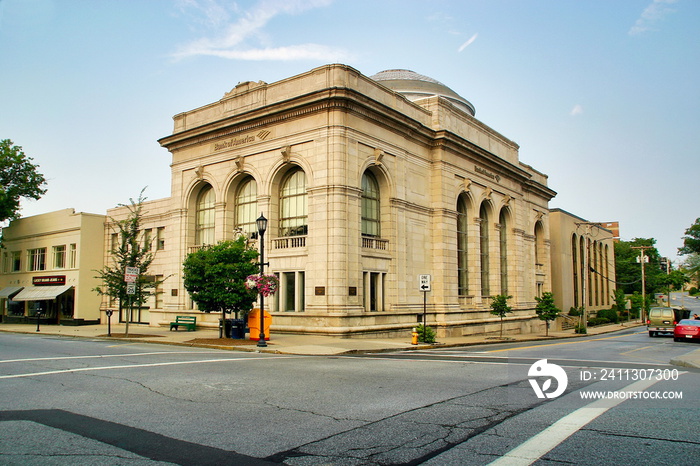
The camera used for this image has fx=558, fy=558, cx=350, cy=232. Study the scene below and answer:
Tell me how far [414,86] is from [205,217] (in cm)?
2088

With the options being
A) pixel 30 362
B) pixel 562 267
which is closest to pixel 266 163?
pixel 30 362

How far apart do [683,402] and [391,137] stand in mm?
24870

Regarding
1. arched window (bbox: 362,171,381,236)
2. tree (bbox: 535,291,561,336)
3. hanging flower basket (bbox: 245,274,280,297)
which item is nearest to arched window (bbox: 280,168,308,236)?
arched window (bbox: 362,171,381,236)

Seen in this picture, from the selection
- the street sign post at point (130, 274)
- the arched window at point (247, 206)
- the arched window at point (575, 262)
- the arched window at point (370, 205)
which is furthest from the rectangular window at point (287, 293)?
the arched window at point (575, 262)

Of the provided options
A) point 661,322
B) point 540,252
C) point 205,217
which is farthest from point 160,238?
point 661,322

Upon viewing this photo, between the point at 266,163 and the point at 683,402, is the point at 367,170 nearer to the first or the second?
the point at 266,163

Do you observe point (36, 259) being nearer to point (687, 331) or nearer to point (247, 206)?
point (247, 206)

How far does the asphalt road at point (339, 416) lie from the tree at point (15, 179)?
42241 millimetres

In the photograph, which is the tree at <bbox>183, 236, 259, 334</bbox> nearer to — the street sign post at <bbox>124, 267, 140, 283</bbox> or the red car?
the street sign post at <bbox>124, 267, 140, 283</bbox>

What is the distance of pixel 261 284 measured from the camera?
75.0ft

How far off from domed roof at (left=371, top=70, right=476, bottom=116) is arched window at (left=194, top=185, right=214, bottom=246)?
56.1 feet

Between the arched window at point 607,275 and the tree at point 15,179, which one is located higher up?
the tree at point 15,179

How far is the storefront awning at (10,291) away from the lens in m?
49.4

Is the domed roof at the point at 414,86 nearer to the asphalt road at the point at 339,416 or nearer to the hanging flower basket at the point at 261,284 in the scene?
the hanging flower basket at the point at 261,284
